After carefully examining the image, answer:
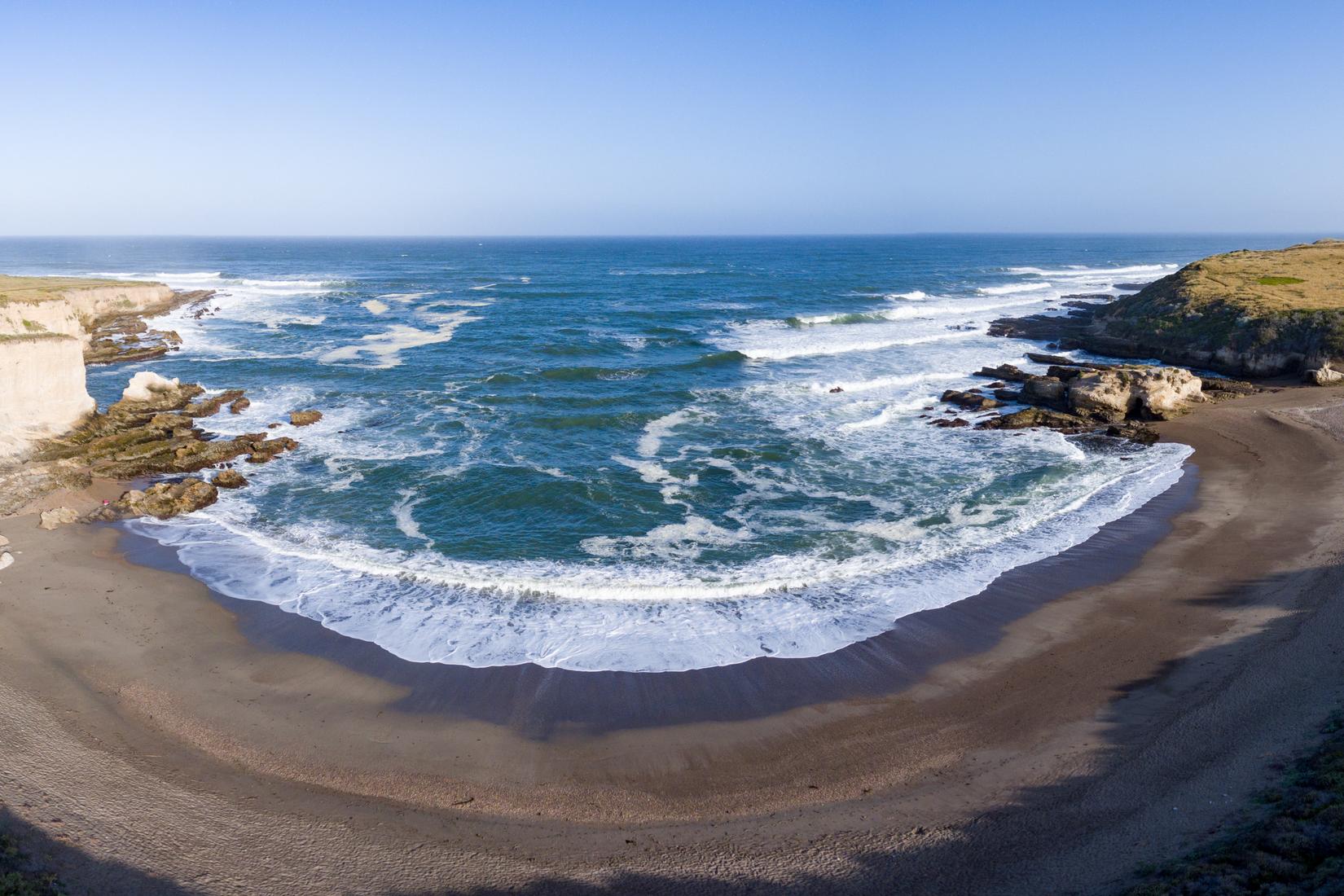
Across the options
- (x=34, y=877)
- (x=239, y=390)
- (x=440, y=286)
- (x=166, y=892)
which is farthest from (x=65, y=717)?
(x=440, y=286)

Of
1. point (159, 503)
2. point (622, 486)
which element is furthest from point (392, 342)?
point (622, 486)

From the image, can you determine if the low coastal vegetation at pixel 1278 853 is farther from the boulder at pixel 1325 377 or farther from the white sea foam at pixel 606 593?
the boulder at pixel 1325 377

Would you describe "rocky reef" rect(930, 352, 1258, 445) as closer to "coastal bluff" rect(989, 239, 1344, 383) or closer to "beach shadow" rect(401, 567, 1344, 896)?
"coastal bluff" rect(989, 239, 1344, 383)

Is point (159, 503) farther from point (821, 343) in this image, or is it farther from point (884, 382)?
point (821, 343)

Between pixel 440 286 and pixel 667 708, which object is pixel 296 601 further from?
pixel 440 286

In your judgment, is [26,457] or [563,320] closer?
[26,457]

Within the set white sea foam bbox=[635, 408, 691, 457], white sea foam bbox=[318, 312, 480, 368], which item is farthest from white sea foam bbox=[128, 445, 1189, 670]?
white sea foam bbox=[318, 312, 480, 368]
